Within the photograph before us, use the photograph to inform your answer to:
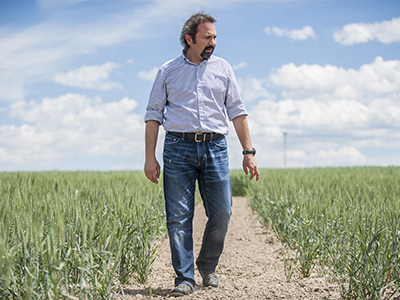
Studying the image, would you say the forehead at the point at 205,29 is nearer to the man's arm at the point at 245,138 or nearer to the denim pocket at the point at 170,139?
the man's arm at the point at 245,138

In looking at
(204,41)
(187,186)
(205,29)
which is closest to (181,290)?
(187,186)

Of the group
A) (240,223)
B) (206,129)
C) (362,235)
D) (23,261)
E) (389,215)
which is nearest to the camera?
(23,261)

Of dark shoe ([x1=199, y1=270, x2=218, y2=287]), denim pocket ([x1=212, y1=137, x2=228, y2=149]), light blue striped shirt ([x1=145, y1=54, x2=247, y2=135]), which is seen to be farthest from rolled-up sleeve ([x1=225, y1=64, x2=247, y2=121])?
dark shoe ([x1=199, y1=270, x2=218, y2=287])

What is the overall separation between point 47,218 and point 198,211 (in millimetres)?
6128

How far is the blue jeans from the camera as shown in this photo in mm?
3082

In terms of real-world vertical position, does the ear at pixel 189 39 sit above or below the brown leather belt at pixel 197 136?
above

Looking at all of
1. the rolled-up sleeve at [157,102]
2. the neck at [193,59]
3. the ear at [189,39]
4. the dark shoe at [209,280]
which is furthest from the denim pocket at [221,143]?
the dark shoe at [209,280]

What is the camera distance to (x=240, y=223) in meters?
7.45

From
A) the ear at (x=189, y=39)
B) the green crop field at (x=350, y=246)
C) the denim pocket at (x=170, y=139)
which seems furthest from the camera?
the ear at (x=189, y=39)

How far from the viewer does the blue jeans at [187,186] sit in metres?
3.08

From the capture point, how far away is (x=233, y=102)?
131 inches

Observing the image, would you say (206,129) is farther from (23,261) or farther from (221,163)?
(23,261)

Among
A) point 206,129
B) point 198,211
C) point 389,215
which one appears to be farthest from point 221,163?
point 198,211

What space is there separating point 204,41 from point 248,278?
7.38 ft
